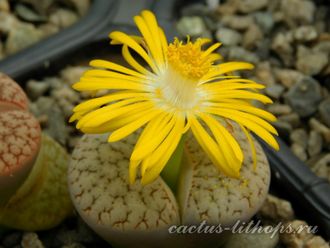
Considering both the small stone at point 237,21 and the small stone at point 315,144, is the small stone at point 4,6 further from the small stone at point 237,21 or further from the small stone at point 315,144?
the small stone at point 315,144

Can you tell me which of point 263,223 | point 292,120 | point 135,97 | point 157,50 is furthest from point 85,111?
point 292,120

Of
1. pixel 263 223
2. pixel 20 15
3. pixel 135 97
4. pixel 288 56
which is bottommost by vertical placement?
pixel 263 223

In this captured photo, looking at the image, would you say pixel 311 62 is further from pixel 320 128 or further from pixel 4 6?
pixel 4 6

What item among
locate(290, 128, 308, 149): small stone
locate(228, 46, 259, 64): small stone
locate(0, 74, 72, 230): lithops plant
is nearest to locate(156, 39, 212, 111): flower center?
locate(0, 74, 72, 230): lithops plant

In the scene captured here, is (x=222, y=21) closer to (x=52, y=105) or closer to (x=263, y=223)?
(x=52, y=105)

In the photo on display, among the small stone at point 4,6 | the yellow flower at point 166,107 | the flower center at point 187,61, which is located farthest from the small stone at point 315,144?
the small stone at point 4,6

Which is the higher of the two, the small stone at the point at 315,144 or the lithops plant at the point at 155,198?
the lithops plant at the point at 155,198
